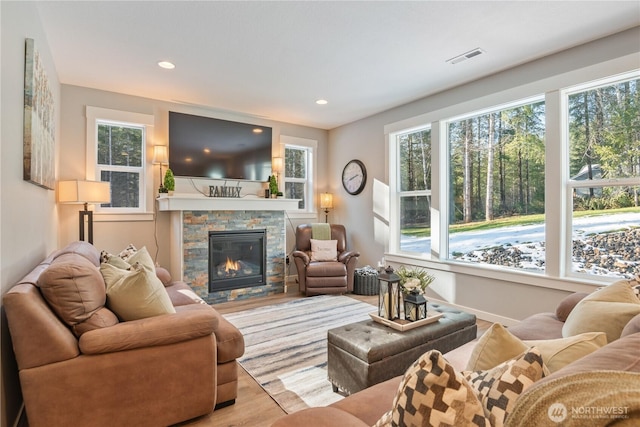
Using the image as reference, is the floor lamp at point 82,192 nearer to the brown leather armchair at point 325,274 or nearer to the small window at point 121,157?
the small window at point 121,157

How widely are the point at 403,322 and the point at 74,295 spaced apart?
6.29 ft

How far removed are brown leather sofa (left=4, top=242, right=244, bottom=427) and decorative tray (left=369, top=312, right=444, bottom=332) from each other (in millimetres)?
1085

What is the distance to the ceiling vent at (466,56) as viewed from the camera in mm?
2990

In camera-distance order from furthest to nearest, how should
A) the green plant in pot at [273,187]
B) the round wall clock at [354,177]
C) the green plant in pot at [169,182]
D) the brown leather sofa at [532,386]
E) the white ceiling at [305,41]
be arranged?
1. the round wall clock at [354,177]
2. the green plant in pot at [273,187]
3. the green plant in pot at [169,182]
4. the white ceiling at [305,41]
5. the brown leather sofa at [532,386]

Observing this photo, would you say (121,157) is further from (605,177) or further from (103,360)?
(605,177)

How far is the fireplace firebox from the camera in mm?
4336

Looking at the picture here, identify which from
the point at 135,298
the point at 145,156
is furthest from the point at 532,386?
the point at 145,156

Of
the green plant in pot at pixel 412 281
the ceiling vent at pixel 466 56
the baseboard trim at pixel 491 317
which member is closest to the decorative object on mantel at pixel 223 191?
the green plant in pot at pixel 412 281

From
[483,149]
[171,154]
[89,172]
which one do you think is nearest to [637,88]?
[483,149]

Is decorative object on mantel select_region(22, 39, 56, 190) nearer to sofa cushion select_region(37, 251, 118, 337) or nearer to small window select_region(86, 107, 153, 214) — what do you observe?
sofa cushion select_region(37, 251, 118, 337)

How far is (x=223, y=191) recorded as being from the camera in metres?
4.79

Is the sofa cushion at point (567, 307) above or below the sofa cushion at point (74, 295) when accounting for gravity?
below

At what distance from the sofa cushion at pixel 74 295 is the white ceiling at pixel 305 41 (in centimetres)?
197

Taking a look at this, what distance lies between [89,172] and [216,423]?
352 centimetres
